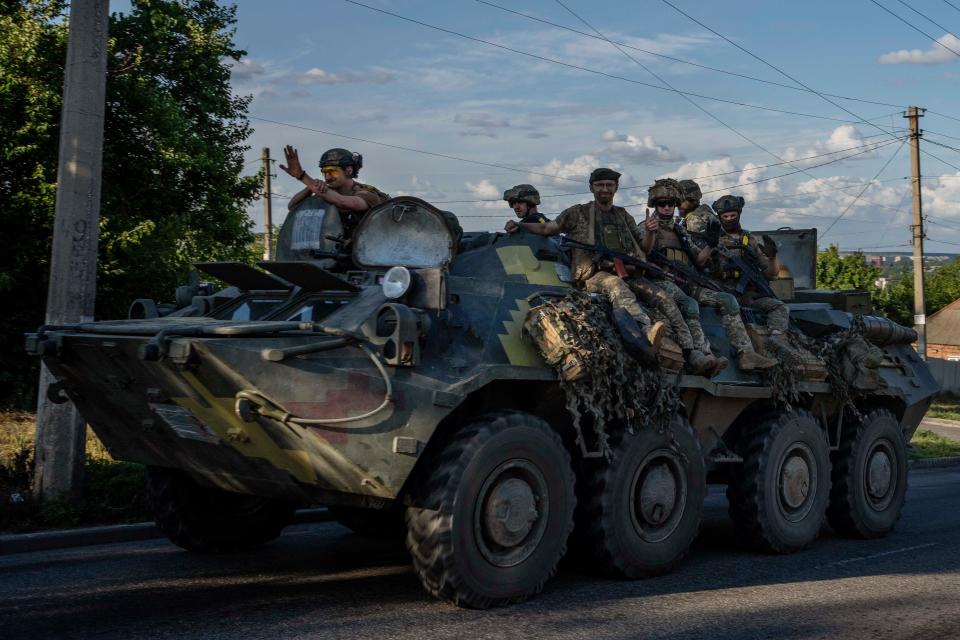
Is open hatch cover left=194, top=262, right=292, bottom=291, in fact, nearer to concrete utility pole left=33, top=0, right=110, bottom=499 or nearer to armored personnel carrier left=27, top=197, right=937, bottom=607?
armored personnel carrier left=27, top=197, right=937, bottom=607

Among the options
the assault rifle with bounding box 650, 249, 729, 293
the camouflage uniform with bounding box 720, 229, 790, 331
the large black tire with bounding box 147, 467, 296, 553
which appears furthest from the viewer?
the camouflage uniform with bounding box 720, 229, 790, 331

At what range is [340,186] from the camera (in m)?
8.86

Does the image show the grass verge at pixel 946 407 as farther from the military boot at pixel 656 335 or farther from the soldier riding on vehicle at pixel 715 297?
the military boot at pixel 656 335

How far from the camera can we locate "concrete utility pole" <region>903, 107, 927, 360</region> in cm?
3569

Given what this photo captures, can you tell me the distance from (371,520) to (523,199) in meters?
2.86

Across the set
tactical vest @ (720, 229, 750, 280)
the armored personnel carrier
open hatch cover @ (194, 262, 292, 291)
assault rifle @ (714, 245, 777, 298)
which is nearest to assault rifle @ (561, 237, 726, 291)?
the armored personnel carrier

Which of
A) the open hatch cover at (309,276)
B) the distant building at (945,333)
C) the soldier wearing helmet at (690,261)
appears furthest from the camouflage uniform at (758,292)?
the distant building at (945,333)

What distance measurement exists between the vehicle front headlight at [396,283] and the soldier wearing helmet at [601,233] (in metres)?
A: 1.87

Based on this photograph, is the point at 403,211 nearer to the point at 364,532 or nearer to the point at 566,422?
the point at 566,422

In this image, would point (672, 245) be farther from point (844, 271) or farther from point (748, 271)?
point (844, 271)

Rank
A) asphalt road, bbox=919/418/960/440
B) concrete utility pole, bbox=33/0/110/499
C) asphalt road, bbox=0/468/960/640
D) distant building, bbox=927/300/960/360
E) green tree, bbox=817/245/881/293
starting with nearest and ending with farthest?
asphalt road, bbox=0/468/960/640
concrete utility pole, bbox=33/0/110/499
asphalt road, bbox=919/418/960/440
green tree, bbox=817/245/881/293
distant building, bbox=927/300/960/360

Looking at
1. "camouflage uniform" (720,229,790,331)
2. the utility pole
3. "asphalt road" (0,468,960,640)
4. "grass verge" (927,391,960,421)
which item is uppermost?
the utility pole

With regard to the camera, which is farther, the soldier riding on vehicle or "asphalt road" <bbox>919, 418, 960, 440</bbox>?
"asphalt road" <bbox>919, 418, 960, 440</bbox>

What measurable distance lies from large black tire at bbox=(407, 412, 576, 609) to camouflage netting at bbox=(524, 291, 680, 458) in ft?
1.22
